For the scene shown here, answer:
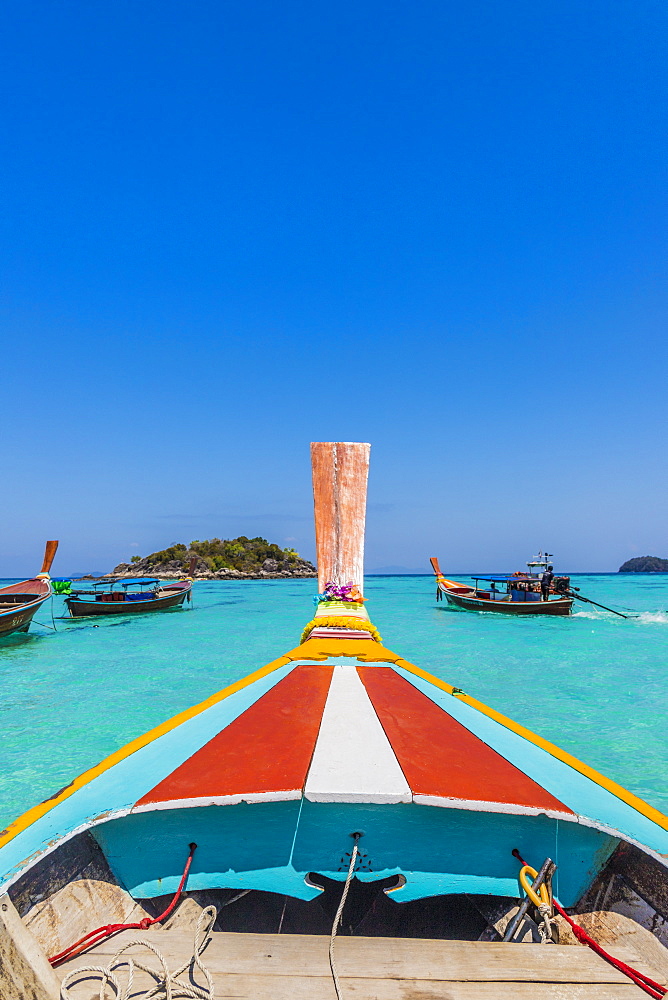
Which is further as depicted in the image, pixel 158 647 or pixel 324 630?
pixel 158 647

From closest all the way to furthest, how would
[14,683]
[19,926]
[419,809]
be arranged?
[19,926]
[419,809]
[14,683]

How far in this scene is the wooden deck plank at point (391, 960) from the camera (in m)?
1.43

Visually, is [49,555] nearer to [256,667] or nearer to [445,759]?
[256,667]

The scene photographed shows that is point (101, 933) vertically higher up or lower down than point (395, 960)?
lower down

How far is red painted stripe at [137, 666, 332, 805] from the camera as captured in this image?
1.83 meters

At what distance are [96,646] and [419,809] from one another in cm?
1489

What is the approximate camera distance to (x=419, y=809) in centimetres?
192

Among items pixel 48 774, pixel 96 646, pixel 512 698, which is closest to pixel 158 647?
pixel 96 646

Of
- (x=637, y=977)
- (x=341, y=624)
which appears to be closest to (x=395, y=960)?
(x=637, y=977)

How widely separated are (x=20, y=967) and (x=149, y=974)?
46 cm

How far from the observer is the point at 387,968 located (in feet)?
4.80

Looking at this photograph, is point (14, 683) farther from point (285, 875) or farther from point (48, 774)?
point (285, 875)

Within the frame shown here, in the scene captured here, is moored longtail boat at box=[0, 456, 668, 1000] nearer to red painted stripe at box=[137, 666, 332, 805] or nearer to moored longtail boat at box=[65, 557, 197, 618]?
red painted stripe at box=[137, 666, 332, 805]

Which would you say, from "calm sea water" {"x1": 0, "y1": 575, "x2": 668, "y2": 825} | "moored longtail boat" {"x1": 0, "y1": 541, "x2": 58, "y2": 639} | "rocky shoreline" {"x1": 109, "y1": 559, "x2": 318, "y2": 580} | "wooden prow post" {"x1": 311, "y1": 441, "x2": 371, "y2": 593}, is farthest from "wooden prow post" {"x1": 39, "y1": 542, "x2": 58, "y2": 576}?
"rocky shoreline" {"x1": 109, "y1": 559, "x2": 318, "y2": 580}
